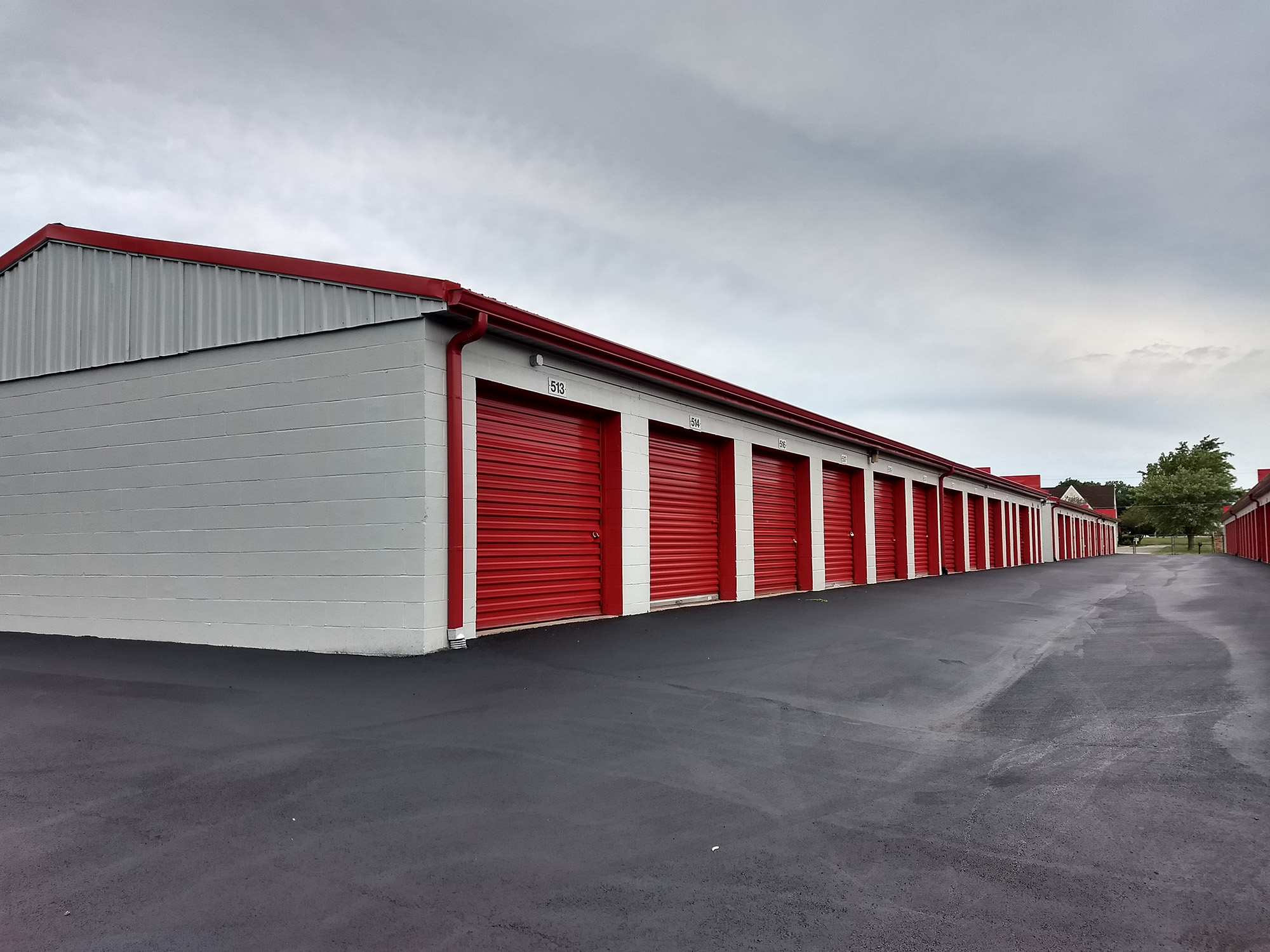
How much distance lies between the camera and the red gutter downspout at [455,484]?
7.46 metres

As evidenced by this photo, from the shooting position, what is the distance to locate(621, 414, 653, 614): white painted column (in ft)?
34.1

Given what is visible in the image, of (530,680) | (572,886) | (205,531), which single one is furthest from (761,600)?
(572,886)

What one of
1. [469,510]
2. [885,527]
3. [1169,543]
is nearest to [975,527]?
[885,527]

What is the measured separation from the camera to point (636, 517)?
10625mm

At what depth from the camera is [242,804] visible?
12.6ft

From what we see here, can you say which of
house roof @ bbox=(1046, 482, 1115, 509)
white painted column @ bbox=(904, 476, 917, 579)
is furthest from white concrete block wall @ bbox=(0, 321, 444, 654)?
house roof @ bbox=(1046, 482, 1115, 509)

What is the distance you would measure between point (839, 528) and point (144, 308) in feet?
45.9

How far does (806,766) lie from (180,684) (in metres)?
5.37

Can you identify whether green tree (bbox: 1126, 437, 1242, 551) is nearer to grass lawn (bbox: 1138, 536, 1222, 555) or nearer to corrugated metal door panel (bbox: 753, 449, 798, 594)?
grass lawn (bbox: 1138, 536, 1222, 555)

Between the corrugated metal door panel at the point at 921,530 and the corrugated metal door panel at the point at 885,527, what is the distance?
4.69 ft

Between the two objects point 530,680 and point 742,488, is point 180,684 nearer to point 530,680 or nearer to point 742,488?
point 530,680

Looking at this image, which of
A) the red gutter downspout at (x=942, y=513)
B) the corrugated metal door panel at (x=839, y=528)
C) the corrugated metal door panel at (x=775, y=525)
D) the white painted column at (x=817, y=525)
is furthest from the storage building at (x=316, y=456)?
the red gutter downspout at (x=942, y=513)

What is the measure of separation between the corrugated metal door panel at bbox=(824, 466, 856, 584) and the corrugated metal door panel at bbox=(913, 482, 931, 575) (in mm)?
4330

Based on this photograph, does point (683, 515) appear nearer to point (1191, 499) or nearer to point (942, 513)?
point (942, 513)
